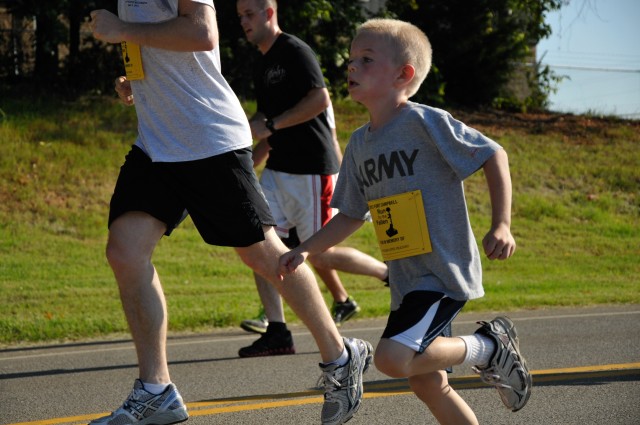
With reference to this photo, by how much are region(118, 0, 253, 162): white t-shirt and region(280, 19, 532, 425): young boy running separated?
2.07ft

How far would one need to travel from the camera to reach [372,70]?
402 centimetres

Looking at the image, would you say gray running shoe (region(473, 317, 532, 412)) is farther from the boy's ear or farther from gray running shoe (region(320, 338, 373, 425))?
the boy's ear

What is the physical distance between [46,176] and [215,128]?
29.2 ft

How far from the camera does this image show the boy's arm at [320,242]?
412 cm

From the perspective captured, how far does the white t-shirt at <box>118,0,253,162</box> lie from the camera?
4438 mm

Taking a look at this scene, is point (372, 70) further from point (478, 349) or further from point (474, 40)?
point (474, 40)

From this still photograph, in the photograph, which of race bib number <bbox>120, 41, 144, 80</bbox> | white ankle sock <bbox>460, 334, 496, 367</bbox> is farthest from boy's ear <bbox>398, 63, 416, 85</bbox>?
race bib number <bbox>120, 41, 144, 80</bbox>

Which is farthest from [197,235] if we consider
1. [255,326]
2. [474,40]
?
[474,40]

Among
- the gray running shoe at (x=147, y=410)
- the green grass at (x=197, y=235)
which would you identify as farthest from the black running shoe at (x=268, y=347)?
the gray running shoe at (x=147, y=410)

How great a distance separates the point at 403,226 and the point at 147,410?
54.2 inches

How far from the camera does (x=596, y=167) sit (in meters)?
16.5

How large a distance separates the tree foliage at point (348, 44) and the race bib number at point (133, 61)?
1089cm

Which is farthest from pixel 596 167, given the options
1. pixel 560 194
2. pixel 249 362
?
pixel 249 362

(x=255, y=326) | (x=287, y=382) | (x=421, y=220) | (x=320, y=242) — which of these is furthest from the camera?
(x=255, y=326)
